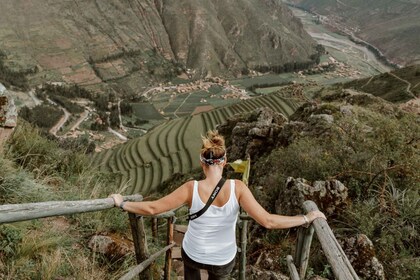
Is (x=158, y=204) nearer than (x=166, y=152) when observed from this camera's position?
Yes

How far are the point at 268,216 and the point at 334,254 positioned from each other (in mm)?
715

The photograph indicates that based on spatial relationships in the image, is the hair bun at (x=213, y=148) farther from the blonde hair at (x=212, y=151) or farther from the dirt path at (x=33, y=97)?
the dirt path at (x=33, y=97)

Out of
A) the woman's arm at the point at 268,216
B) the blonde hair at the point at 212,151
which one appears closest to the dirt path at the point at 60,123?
the blonde hair at the point at 212,151

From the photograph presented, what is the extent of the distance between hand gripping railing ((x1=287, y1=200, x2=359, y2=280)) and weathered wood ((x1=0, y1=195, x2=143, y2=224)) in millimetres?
1857

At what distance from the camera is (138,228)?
379cm

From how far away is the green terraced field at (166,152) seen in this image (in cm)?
4656

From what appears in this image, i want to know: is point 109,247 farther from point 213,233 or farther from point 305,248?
point 305,248

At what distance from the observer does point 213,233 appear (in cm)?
380

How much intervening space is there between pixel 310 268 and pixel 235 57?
617ft

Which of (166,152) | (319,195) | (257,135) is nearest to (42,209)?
(319,195)

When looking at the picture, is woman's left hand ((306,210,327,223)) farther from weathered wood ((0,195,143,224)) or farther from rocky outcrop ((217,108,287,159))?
rocky outcrop ((217,108,287,159))

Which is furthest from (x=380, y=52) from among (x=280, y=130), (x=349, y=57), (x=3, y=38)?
(x=280, y=130)

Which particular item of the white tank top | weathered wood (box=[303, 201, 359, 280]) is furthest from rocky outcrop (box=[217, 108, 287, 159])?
weathered wood (box=[303, 201, 359, 280])

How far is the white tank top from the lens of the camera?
364 centimetres
